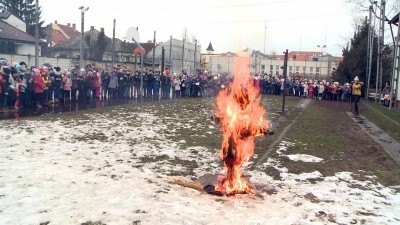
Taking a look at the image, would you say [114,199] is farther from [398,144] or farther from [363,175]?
[398,144]

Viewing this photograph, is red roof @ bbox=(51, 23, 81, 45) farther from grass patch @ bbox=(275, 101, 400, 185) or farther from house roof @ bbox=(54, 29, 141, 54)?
grass patch @ bbox=(275, 101, 400, 185)

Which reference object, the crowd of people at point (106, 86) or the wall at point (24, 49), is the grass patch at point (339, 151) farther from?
the wall at point (24, 49)

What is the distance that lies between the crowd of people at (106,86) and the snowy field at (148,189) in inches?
279

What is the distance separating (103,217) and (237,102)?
3.04 metres

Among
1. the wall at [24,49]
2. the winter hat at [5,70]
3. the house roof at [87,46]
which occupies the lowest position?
the winter hat at [5,70]

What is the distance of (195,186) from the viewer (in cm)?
658

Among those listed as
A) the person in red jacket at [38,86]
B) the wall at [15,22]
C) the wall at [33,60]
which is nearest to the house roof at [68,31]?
the wall at [15,22]

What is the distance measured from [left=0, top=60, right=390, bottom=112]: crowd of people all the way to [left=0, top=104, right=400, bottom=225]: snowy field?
7084mm

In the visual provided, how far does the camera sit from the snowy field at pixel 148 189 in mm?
5156

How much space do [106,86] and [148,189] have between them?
64.4ft

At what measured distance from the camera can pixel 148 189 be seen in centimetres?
624

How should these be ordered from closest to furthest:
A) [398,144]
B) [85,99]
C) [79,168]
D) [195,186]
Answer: [195,186] → [79,168] → [398,144] → [85,99]

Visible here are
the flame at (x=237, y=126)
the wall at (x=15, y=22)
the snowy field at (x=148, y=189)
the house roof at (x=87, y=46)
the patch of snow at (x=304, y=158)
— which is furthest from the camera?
the house roof at (x=87, y=46)

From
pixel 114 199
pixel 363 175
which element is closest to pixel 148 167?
pixel 114 199
